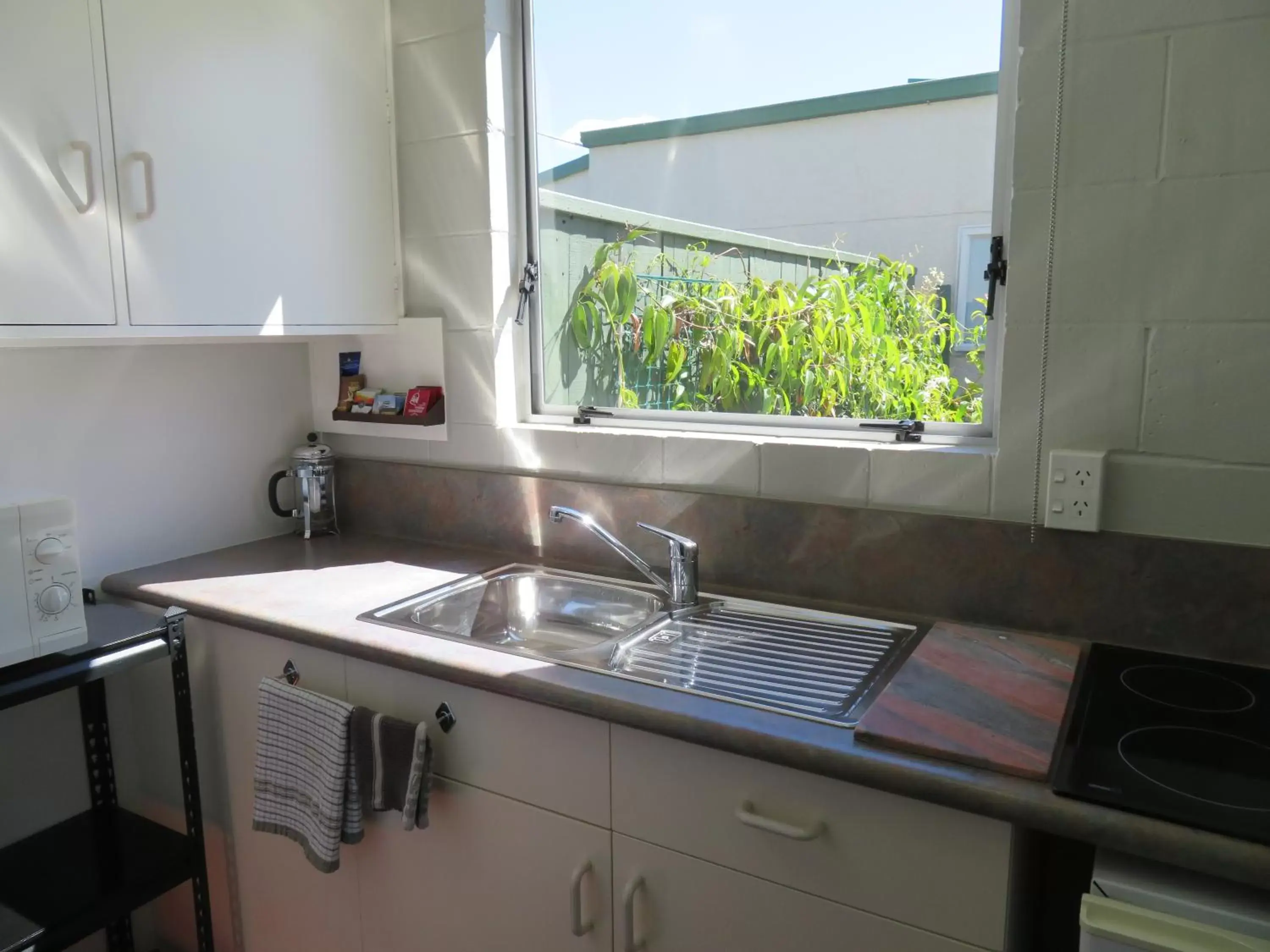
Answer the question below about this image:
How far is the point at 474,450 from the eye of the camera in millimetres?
2113

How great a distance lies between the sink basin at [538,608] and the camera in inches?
72.4

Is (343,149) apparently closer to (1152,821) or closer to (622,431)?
(622,431)

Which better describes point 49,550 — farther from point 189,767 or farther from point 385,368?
point 385,368

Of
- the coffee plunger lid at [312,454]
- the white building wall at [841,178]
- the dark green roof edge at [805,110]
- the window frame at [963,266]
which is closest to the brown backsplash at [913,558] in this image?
the coffee plunger lid at [312,454]

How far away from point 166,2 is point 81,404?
2.59ft

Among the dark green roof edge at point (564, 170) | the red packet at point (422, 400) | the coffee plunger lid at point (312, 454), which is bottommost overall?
the coffee plunger lid at point (312, 454)

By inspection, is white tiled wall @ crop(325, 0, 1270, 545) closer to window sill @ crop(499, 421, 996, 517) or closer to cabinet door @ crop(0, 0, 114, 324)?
window sill @ crop(499, 421, 996, 517)

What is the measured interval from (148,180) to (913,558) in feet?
4.92

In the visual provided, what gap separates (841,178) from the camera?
5.84ft

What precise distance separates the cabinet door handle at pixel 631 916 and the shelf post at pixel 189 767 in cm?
93

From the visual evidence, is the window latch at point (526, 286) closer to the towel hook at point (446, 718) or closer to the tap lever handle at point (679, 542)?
the tap lever handle at point (679, 542)

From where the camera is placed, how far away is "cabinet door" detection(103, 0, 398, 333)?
164cm

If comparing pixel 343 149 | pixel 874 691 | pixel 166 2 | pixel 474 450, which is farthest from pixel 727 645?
pixel 166 2

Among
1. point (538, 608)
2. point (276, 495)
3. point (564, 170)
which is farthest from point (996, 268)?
point (276, 495)
